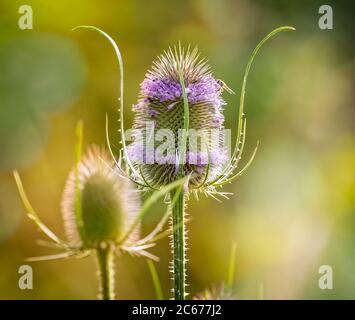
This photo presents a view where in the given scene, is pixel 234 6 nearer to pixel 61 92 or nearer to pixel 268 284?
pixel 61 92

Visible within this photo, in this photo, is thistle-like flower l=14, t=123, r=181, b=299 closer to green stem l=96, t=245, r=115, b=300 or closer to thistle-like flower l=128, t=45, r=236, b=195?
green stem l=96, t=245, r=115, b=300

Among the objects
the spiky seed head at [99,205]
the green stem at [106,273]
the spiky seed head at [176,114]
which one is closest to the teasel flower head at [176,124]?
the spiky seed head at [176,114]

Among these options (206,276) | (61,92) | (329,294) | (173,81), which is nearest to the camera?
(173,81)

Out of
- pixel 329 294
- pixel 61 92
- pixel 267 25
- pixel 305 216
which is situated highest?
pixel 267 25

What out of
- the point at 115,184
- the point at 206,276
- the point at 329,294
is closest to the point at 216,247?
the point at 206,276

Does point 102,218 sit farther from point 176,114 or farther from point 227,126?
point 227,126

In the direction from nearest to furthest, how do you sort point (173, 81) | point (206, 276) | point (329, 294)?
point (173, 81) < point (329, 294) < point (206, 276)

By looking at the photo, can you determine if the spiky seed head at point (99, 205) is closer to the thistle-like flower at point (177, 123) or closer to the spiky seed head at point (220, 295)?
the thistle-like flower at point (177, 123)

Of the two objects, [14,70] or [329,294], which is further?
[14,70]
